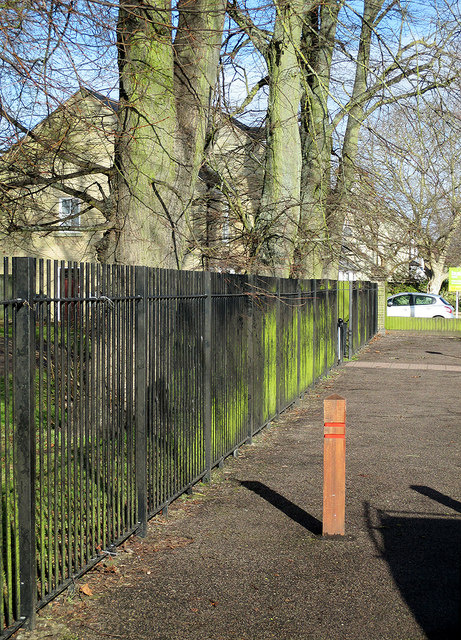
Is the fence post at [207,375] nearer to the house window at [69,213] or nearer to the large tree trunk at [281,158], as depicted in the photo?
the house window at [69,213]

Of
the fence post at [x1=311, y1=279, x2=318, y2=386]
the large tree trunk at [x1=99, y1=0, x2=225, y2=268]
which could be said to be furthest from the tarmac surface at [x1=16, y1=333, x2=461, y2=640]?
the fence post at [x1=311, y1=279, x2=318, y2=386]

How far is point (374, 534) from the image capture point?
658cm

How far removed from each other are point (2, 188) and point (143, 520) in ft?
14.7

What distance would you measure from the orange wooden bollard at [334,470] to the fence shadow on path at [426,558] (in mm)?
336

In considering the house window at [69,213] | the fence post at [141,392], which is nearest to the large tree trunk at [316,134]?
the house window at [69,213]

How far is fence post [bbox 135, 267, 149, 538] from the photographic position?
6.25 m

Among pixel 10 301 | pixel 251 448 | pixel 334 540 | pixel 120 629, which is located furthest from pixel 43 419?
pixel 251 448

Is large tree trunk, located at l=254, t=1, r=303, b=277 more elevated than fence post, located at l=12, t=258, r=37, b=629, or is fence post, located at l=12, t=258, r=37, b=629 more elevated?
large tree trunk, located at l=254, t=1, r=303, b=277


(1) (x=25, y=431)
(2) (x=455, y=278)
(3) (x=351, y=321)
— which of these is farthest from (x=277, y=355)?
(2) (x=455, y=278)

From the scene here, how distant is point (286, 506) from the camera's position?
292 inches

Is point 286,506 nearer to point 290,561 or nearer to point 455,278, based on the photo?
point 290,561

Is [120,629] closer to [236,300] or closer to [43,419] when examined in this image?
[43,419]

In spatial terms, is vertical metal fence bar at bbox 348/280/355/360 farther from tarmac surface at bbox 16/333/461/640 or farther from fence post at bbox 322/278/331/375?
tarmac surface at bbox 16/333/461/640

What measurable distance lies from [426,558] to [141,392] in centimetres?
238
